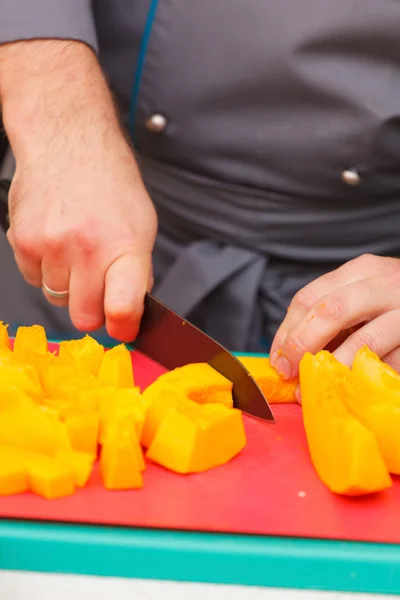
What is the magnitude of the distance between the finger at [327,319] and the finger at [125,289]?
0.25 metres

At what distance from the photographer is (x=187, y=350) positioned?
1.32 m

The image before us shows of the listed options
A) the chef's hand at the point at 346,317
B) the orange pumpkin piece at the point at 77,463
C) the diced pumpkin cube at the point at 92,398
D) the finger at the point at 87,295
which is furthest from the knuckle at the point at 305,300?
the orange pumpkin piece at the point at 77,463

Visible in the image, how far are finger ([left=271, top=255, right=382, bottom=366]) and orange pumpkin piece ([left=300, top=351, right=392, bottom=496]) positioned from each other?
20 cm

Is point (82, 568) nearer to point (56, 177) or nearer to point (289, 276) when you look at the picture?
point (56, 177)

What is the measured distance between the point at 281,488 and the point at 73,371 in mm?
340

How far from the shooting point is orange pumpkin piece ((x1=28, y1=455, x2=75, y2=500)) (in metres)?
0.93

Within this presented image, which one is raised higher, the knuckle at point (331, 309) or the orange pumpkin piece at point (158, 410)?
the orange pumpkin piece at point (158, 410)

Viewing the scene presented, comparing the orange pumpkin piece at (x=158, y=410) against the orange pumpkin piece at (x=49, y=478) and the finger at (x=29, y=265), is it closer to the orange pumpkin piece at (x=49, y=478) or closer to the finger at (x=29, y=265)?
the orange pumpkin piece at (x=49, y=478)

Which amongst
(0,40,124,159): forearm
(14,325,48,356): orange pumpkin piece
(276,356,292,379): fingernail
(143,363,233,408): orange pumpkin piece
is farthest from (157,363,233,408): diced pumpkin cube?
(0,40,124,159): forearm

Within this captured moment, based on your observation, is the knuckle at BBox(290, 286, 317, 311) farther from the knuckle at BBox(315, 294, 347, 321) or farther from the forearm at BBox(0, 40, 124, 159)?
the forearm at BBox(0, 40, 124, 159)

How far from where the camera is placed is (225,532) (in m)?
0.92

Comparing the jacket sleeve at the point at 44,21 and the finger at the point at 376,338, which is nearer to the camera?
the finger at the point at 376,338

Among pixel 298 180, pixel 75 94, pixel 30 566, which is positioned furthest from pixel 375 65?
pixel 30 566

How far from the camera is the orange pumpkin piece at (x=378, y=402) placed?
1.03 meters
